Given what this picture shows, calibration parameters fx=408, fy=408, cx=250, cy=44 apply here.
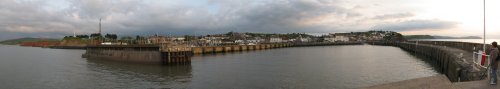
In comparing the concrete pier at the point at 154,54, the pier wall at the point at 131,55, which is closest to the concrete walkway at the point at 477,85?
the concrete pier at the point at 154,54

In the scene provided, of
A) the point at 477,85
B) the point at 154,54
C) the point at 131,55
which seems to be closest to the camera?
the point at 477,85

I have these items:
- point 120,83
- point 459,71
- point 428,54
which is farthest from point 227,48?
point 459,71

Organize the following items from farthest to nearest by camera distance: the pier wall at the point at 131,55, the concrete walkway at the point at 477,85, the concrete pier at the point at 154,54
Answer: the pier wall at the point at 131,55 < the concrete pier at the point at 154,54 < the concrete walkway at the point at 477,85

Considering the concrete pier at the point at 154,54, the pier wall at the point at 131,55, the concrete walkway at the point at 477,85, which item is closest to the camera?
the concrete walkway at the point at 477,85

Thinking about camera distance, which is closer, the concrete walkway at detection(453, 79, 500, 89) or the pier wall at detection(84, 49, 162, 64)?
the concrete walkway at detection(453, 79, 500, 89)

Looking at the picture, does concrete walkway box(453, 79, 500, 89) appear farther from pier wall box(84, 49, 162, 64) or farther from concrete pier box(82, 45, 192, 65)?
pier wall box(84, 49, 162, 64)

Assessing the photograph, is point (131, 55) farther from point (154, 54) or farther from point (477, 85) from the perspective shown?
point (477, 85)

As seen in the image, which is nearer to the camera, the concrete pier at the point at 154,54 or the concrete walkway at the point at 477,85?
the concrete walkway at the point at 477,85

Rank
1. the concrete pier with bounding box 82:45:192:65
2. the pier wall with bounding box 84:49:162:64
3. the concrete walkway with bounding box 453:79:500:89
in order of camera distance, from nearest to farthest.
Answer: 1. the concrete walkway with bounding box 453:79:500:89
2. the concrete pier with bounding box 82:45:192:65
3. the pier wall with bounding box 84:49:162:64

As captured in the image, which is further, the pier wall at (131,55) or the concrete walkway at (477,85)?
the pier wall at (131,55)

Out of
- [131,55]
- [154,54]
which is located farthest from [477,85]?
[131,55]

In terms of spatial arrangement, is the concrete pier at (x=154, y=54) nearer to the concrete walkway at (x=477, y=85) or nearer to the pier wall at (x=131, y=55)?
the pier wall at (x=131, y=55)

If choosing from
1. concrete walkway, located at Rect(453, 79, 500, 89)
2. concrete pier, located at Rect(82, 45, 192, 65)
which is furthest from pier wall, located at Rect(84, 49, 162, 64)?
concrete walkway, located at Rect(453, 79, 500, 89)

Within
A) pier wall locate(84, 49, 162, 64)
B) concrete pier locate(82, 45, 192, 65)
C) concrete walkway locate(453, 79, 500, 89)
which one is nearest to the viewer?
concrete walkway locate(453, 79, 500, 89)
